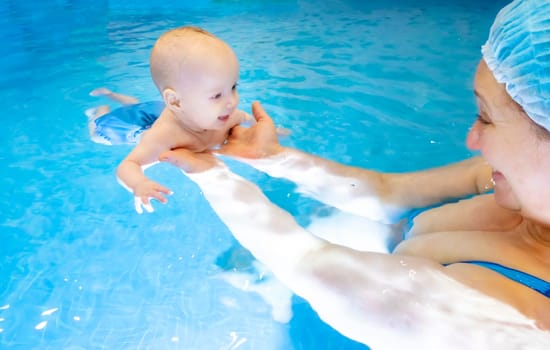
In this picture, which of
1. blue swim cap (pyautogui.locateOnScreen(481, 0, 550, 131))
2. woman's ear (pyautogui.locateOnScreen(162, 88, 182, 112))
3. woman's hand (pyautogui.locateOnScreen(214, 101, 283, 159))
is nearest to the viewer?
blue swim cap (pyautogui.locateOnScreen(481, 0, 550, 131))

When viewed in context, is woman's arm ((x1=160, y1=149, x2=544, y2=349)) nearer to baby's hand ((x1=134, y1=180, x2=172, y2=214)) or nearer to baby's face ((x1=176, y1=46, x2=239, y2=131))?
baby's hand ((x1=134, y1=180, x2=172, y2=214))

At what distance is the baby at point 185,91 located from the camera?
222 centimetres

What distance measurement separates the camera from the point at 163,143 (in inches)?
96.7

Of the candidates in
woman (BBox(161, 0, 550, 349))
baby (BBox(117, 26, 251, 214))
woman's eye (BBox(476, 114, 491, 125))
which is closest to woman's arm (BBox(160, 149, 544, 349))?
woman (BBox(161, 0, 550, 349))

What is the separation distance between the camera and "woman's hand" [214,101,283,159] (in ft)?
8.47

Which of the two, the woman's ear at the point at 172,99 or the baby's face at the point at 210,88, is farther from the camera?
the woman's ear at the point at 172,99

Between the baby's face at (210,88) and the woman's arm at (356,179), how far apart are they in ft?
0.97

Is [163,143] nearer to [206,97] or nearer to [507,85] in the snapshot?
[206,97]

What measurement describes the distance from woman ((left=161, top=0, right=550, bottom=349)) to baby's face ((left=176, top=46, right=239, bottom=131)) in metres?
0.60

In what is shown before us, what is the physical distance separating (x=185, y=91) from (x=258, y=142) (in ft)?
1.68

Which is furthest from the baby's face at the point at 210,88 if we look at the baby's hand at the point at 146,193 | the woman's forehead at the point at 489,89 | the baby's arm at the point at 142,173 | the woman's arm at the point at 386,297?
the woman's forehead at the point at 489,89

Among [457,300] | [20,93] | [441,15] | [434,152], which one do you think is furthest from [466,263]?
[441,15]

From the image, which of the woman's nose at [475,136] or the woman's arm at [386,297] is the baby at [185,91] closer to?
the woman's arm at [386,297]

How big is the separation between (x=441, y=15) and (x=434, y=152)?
18.0ft
